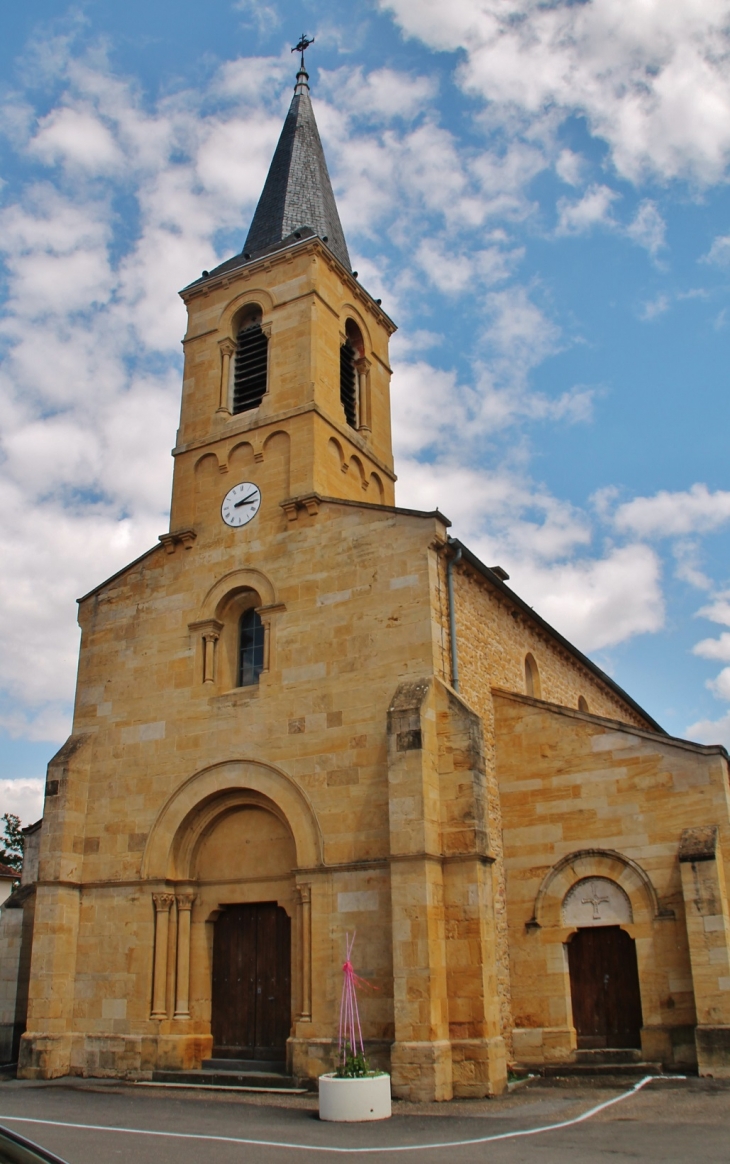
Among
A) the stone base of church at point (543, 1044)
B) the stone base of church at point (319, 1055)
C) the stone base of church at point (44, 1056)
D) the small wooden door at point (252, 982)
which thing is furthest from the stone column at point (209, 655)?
the stone base of church at point (543, 1044)

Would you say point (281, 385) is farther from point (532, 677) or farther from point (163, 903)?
point (163, 903)

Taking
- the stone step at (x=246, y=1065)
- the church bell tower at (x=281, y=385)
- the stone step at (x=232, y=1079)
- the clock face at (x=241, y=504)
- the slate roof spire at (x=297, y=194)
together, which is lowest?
the stone step at (x=232, y=1079)

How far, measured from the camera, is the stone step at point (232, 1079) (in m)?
14.3

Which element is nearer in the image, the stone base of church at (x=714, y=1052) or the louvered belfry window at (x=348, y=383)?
the stone base of church at (x=714, y=1052)

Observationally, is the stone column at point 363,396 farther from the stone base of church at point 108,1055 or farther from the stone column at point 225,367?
the stone base of church at point 108,1055

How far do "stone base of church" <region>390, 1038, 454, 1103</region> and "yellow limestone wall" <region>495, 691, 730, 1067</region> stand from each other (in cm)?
271

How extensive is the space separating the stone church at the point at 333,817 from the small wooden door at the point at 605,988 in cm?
3

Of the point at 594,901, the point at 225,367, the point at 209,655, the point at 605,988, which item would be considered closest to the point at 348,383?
the point at 225,367

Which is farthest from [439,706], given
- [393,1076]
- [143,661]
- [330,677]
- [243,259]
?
[243,259]

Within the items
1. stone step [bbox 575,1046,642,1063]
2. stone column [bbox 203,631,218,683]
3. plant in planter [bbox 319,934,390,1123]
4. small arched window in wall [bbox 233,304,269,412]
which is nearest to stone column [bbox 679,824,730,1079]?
stone step [bbox 575,1046,642,1063]

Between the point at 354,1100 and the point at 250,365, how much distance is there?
46.5ft

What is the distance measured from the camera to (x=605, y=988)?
15180 mm

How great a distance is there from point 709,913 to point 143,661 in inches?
423

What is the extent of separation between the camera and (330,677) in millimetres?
16000
